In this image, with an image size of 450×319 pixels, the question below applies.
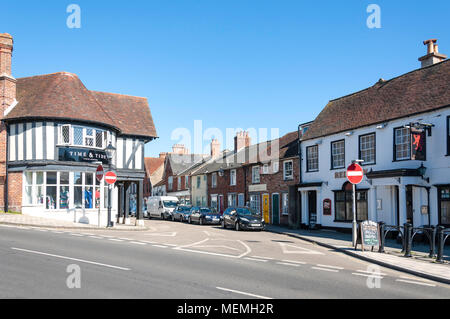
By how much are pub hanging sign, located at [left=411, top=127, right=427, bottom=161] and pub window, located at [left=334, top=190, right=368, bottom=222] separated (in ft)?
16.0

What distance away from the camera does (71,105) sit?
2689 centimetres

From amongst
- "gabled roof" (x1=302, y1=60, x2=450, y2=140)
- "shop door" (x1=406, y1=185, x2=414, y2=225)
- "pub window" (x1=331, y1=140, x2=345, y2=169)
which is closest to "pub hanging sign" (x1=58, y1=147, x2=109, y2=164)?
"gabled roof" (x1=302, y1=60, x2=450, y2=140)

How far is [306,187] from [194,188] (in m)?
25.6

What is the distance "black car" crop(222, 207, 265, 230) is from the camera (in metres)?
26.1

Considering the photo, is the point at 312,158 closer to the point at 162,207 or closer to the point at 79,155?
the point at 79,155

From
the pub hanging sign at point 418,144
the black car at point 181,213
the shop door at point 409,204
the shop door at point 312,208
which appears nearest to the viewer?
the pub hanging sign at point 418,144

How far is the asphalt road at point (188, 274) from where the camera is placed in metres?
8.16

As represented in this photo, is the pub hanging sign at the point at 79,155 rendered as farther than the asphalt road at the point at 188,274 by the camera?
Yes

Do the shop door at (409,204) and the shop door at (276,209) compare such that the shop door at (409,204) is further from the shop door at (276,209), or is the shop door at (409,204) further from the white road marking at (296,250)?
the shop door at (276,209)

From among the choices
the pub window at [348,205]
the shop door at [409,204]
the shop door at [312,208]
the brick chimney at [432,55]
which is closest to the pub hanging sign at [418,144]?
→ the shop door at [409,204]

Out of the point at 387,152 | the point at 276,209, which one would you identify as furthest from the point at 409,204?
the point at 276,209

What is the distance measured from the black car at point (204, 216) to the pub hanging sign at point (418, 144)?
1760 centimetres

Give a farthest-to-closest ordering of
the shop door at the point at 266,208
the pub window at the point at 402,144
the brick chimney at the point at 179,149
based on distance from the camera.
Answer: the brick chimney at the point at 179,149, the shop door at the point at 266,208, the pub window at the point at 402,144

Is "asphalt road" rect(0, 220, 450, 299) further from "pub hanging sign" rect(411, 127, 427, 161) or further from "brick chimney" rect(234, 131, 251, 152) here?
"brick chimney" rect(234, 131, 251, 152)
